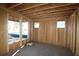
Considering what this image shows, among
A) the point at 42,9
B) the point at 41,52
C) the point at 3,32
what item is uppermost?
the point at 42,9

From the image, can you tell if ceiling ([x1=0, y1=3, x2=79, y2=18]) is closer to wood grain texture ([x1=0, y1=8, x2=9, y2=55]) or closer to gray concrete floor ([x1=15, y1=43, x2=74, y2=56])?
wood grain texture ([x1=0, y1=8, x2=9, y2=55])

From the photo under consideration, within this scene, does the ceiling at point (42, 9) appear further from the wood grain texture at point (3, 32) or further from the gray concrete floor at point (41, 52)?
the gray concrete floor at point (41, 52)

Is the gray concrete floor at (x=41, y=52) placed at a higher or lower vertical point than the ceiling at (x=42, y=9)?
lower

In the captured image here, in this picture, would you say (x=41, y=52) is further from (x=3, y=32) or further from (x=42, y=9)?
(x=42, y=9)

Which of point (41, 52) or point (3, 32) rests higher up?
point (3, 32)

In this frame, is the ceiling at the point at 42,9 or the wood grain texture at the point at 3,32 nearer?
the wood grain texture at the point at 3,32

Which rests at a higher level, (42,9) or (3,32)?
(42,9)

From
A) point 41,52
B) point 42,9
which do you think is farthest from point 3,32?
point 42,9

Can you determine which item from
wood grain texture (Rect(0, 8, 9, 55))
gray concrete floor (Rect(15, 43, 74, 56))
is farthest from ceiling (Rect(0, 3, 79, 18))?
gray concrete floor (Rect(15, 43, 74, 56))

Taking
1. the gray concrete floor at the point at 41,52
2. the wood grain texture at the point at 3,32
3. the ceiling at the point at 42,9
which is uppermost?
the ceiling at the point at 42,9

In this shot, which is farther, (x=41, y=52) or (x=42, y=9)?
(x=42, y=9)

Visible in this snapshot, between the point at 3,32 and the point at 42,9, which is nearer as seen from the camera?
the point at 3,32

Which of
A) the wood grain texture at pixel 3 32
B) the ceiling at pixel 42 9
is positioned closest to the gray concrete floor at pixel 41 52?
the wood grain texture at pixel 3 32

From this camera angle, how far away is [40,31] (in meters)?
4.09
